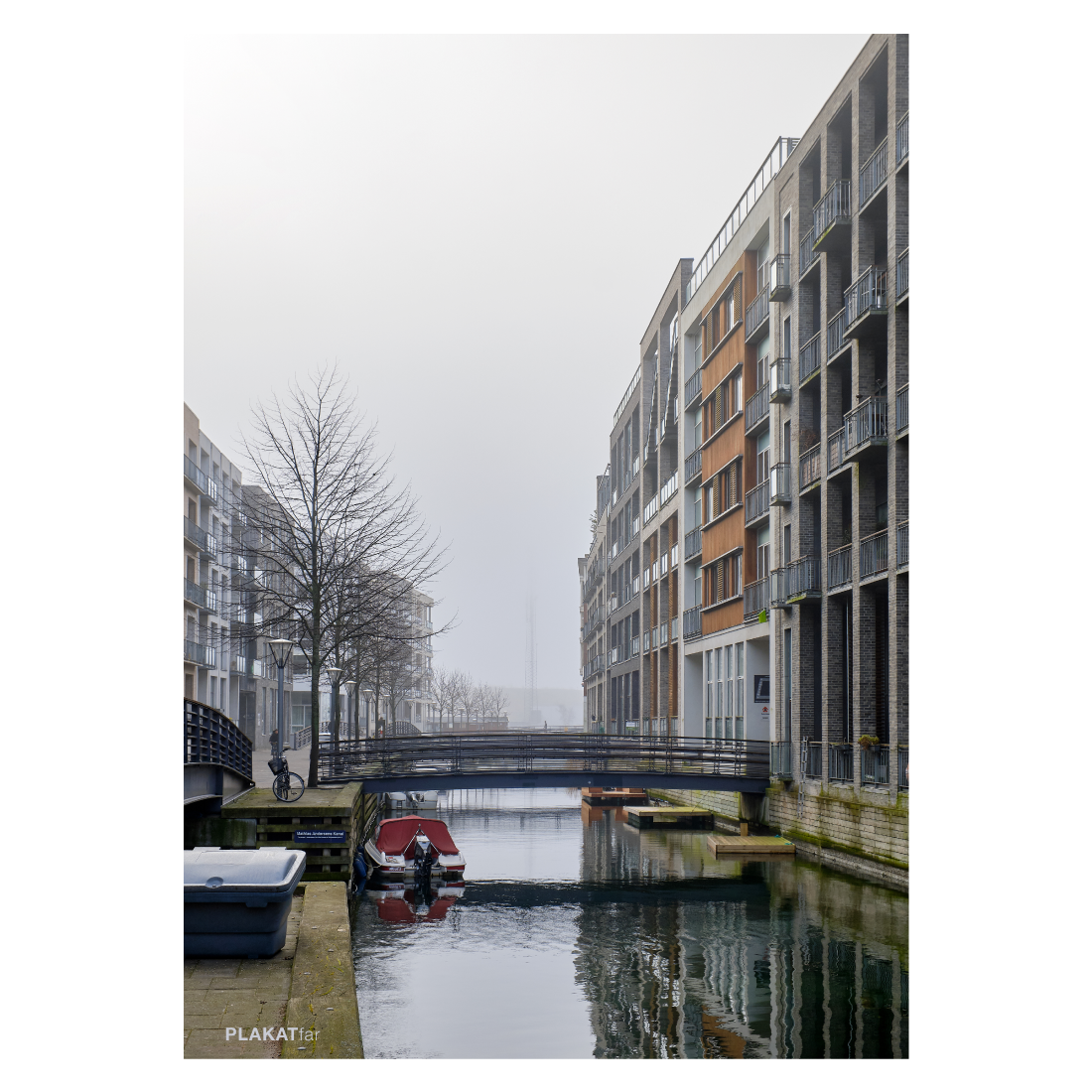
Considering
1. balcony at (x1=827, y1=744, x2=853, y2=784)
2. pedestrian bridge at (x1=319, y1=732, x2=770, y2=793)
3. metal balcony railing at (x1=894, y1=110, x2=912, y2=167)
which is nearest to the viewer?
metal balcony railing at (x1=894, y1=110, x2=912, y2=167)

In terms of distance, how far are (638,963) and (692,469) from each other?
32.1 metres

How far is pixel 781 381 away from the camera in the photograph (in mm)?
34438

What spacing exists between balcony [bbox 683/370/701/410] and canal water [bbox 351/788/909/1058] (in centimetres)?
2170

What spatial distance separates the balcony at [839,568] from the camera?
2927 centimetres

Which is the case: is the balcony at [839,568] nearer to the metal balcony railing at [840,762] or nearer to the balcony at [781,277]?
the metal balcony railing at [840,762]

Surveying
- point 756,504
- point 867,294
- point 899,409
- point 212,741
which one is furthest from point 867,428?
point 212,741

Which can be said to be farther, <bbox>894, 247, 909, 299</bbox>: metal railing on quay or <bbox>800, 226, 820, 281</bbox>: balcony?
<bbox>800, 226, 820, 281</bbox>: balcony

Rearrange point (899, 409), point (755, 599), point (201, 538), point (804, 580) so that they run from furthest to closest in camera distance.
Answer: point (201, 538) → point (755, 599) → point (804, 580) → point (899, 409)

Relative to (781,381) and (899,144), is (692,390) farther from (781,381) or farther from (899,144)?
(899,144)

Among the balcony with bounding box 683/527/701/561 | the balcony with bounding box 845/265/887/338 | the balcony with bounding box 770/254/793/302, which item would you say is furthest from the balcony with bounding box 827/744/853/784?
the balcony with bounding box 683/527/701/561

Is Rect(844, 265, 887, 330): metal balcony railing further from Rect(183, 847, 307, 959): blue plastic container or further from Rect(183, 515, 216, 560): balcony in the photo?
Rect(183, 515, 216, 560): balcony

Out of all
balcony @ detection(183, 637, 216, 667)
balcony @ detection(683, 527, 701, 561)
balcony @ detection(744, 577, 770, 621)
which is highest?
balcony @ detection(683, 527, 701, 561)

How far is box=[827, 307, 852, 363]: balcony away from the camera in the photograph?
1148 inches
